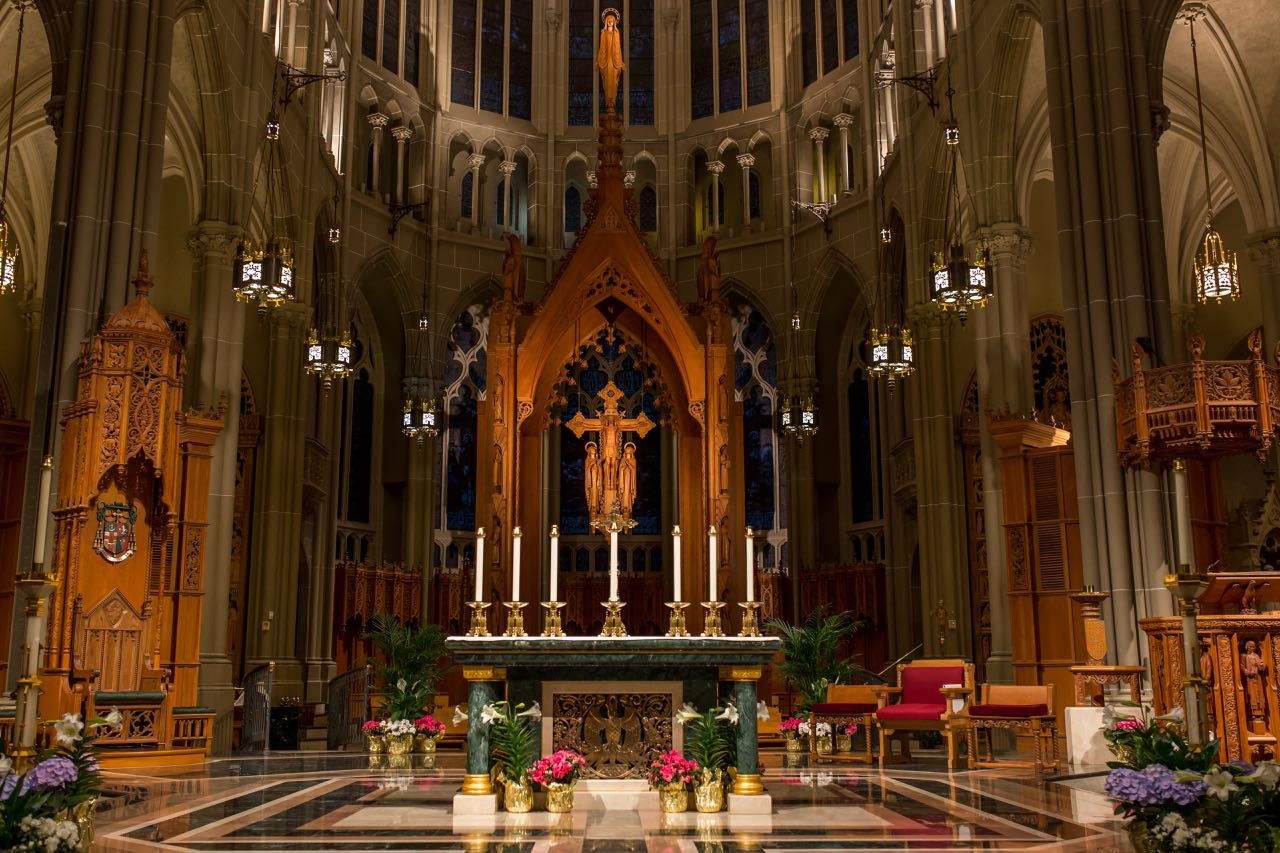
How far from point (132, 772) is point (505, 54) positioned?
20457 mm

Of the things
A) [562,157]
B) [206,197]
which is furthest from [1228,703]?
[562,157]

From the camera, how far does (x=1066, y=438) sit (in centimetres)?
1705

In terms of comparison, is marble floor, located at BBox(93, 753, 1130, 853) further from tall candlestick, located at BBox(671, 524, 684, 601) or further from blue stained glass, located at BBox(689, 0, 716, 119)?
blue stained glass, located at BBox(689, 0, 716, 119)

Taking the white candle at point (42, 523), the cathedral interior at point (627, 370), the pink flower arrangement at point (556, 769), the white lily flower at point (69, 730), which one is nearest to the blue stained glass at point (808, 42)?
the cathedral interior at point (627, 370)

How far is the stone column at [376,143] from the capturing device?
Answer: 25.9 meters

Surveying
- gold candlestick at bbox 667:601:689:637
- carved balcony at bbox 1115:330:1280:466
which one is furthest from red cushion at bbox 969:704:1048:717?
gold candlestick at bbox 667:601:689:637

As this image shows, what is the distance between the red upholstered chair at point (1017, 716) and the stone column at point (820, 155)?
49.9 ft

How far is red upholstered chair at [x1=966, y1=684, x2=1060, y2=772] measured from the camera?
1269cm

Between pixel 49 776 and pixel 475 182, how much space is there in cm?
2361

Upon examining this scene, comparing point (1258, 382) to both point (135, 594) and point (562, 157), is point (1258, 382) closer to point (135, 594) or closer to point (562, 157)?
point (135, 594)

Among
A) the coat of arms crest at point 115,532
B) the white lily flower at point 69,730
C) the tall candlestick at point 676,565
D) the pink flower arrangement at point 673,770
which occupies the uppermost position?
the coat of arms crest at point 115,532

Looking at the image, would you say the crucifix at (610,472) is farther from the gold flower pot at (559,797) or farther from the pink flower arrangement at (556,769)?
the gold flower pot at (559,797)

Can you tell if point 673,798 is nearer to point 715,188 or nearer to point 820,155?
point 820,155

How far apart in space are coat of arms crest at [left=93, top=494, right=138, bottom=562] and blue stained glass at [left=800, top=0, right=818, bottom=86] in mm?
18889
